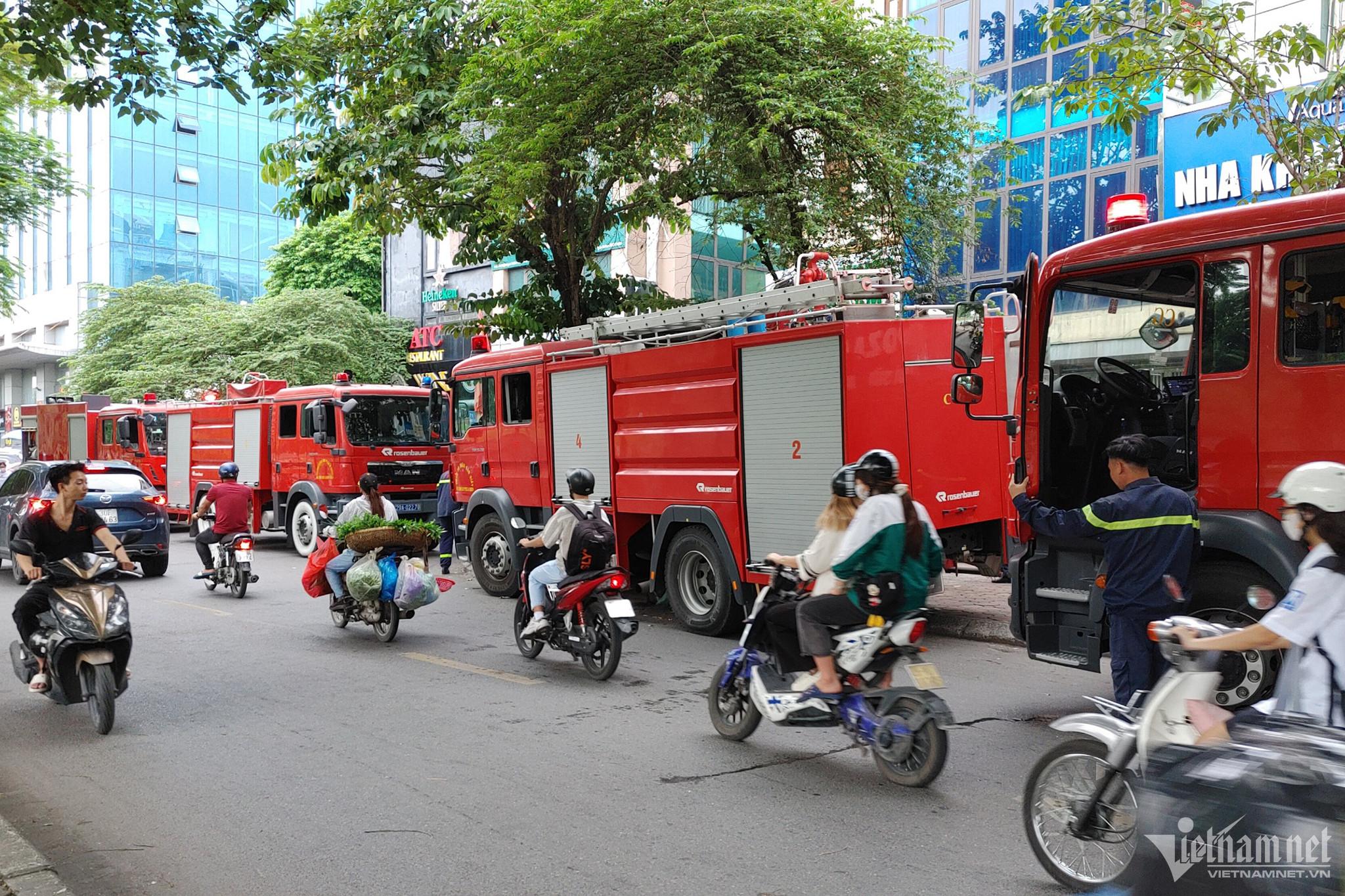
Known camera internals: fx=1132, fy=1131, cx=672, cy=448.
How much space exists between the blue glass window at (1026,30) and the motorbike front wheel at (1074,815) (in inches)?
721

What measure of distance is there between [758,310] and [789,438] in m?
1.16

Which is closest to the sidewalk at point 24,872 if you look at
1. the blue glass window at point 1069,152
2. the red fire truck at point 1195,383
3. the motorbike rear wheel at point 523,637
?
the motorbike rear wheel at point 523,637

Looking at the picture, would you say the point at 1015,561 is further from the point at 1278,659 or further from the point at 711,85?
the point at 711,85

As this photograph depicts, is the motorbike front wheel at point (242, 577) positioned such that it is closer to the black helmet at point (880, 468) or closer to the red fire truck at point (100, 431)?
the red fire truck at point (100, 431)

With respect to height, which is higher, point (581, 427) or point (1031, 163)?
Result: point (1031, 163)

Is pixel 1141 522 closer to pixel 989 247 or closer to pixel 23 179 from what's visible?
pixel 989 247

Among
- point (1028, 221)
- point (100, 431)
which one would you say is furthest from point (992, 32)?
point (100, 431)

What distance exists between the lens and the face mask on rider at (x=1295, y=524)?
11.7 feet

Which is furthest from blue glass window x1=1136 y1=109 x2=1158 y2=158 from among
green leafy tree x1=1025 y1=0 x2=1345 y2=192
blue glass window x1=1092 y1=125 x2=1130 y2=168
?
green leafy tree x1=1025 y1=0 x2=1345 y2=192

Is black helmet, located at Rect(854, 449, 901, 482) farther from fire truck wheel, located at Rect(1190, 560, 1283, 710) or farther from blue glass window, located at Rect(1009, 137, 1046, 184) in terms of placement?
blue glass window, located at Rect(1009, 137, 1046, 184)

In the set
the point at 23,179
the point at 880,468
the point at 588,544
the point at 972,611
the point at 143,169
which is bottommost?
the point at 972,611

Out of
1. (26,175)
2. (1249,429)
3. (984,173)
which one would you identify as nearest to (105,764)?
(1249,429)

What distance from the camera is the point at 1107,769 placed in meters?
3.86

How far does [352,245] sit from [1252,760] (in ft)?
122
